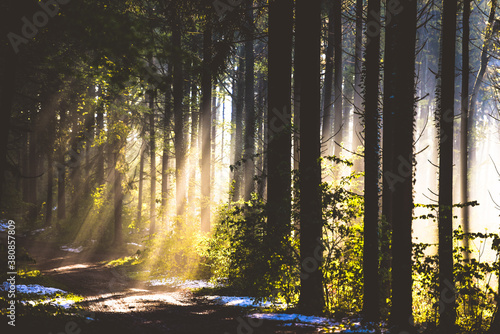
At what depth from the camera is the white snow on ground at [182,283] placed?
12.5 m

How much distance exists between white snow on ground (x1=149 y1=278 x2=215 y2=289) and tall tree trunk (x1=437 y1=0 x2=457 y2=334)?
24.9 ft

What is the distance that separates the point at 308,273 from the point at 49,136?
17037 mm

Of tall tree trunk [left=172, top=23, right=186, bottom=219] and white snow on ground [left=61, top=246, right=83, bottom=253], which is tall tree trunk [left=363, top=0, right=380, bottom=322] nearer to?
tall tree trunk [left=172, top=23, right=186, bottom=219]

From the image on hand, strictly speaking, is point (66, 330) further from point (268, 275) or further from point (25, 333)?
point (268, 275)

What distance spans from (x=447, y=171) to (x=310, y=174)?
11.0 ft

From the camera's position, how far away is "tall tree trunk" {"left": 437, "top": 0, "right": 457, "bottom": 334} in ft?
23.0

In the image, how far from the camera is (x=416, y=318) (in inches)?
300

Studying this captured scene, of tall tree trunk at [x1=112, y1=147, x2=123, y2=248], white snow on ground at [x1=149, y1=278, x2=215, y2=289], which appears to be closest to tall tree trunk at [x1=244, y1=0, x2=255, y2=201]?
white snow on ground at [x1=149, y1=278, x2=215, y2=289]

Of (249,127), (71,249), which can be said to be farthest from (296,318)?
(71,249)

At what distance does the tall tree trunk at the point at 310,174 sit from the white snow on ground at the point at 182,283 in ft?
19.3

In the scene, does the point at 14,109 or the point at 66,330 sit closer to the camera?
the point at 66,330

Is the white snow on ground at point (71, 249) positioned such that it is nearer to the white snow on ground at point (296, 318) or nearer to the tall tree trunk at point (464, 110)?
the white snow on ground at point (296, 318)

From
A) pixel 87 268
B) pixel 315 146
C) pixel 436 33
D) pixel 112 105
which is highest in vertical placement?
pixel 436 33

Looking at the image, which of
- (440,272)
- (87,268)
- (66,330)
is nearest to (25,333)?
(66,330)
